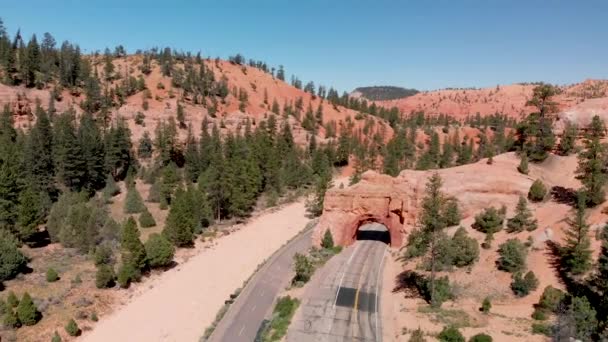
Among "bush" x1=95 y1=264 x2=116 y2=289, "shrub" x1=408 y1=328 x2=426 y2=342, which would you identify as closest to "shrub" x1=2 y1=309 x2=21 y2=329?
"bush" x1=95 y1=264 x2=116 y2=289

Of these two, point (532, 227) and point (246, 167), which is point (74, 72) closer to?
point (246, 167)

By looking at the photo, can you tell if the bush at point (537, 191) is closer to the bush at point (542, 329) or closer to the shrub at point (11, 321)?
the bush at point (542, 329)

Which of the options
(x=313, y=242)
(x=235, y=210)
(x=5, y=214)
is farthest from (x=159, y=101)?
(x=313, y=242)

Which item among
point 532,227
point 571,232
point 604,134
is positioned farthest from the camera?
point 604,134

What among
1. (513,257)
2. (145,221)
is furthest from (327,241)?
(145,221)

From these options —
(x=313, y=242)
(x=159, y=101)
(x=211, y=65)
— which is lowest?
(x=313, y=242)

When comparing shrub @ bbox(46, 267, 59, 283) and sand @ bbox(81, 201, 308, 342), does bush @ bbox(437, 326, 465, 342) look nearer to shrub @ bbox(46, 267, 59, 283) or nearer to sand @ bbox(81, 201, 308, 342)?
sand @ bbox(81, 201, 308, 342)
